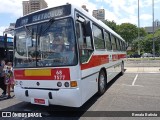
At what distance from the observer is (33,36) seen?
6168 millimetres

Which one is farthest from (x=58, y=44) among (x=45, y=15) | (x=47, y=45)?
(x=45, y=15)

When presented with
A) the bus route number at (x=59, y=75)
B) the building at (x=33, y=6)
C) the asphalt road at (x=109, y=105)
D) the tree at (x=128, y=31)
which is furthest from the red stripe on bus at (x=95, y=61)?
the tree at (x=128, y=31)

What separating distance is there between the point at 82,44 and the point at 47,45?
977mm

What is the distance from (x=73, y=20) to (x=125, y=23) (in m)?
70.8

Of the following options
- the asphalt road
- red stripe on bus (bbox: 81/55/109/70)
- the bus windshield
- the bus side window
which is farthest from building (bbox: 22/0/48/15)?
the bus side window

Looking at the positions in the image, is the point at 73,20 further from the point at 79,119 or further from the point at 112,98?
the point at 112,98

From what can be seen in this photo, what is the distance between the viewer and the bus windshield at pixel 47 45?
5.64 meters

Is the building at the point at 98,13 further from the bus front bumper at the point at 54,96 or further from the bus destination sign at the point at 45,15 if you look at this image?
the bus front bumper at the point at 54,96

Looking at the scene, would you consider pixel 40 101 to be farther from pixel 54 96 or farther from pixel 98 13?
pixel 98 13

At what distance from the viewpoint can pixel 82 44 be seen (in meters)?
6.06

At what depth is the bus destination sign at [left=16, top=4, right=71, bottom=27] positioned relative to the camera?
5.79 metres

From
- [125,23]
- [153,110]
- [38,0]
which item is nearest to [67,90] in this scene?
[153,110]

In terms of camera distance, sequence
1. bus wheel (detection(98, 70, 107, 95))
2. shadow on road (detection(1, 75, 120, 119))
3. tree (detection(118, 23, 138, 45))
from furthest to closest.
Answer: tree (detection(118, 23, 138, 45)) < bus wheel (detection(98, 70, 107, 95)) < shadow on road (detection(1, 75, 120, 119))

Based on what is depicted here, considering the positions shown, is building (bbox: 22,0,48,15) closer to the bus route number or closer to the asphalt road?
the asphalt road
